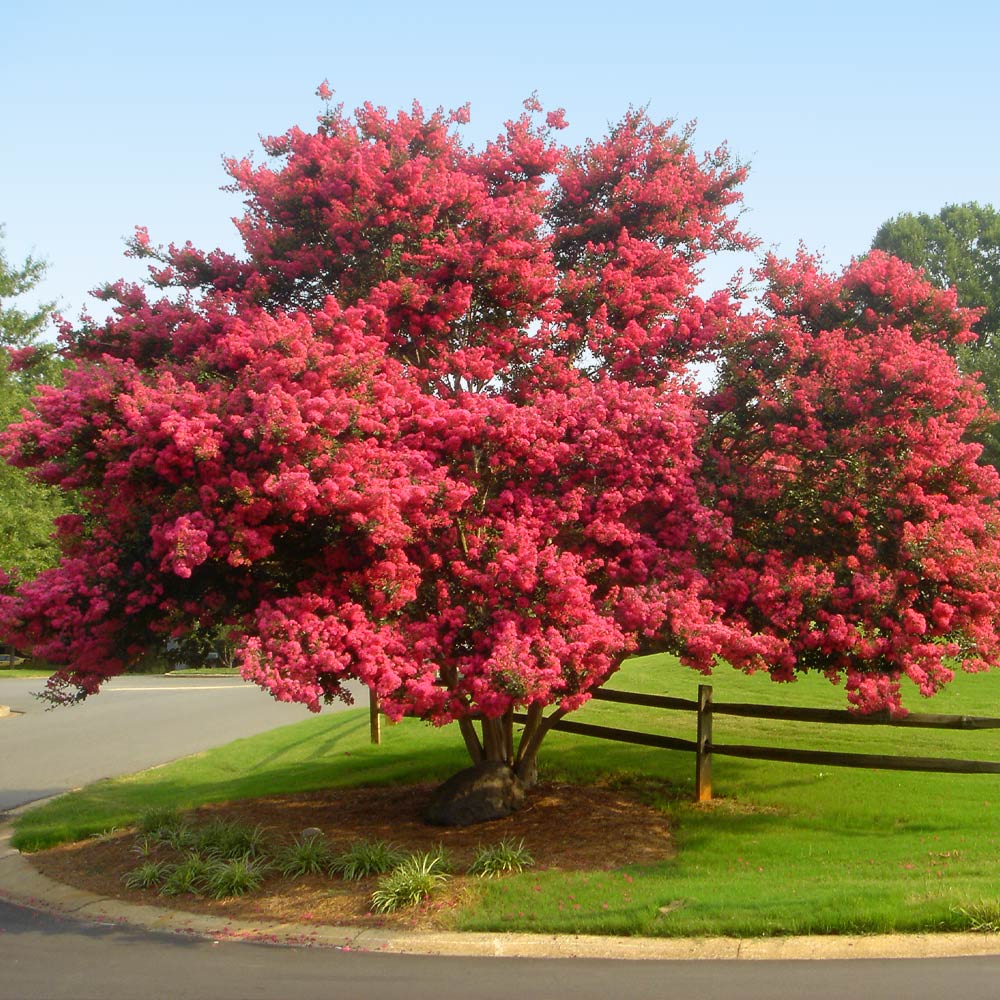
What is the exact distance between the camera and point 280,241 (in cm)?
1238

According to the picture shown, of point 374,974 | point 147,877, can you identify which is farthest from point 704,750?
point 147,877

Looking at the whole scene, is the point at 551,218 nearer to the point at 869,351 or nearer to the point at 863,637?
the point at 869,351

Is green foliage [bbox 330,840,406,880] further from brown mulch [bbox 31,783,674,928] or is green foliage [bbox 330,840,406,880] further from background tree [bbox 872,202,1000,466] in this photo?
background tree [bbox 872,202,1000,466]

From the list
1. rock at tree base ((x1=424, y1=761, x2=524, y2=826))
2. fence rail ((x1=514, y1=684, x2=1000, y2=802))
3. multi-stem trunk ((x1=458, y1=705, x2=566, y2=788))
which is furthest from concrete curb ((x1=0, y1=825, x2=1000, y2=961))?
multi-stem trunk ((x1=458, y1=705, x2=566, y2=788))

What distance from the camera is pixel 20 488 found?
37.6 meters

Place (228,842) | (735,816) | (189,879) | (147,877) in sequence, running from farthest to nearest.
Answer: (735,816), (228,842), (147,877), (189,879)

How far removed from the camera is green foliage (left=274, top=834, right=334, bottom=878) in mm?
10938

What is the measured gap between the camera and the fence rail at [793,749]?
11.7 m

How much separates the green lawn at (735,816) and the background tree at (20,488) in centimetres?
1811

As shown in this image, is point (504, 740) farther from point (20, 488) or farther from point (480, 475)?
point (20, 488)

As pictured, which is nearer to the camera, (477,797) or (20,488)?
(477,797)

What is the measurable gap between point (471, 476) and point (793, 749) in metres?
6.12

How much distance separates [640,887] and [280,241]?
27.4 feet

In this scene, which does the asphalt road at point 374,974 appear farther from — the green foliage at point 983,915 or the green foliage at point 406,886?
the green foliage at point 406,886
